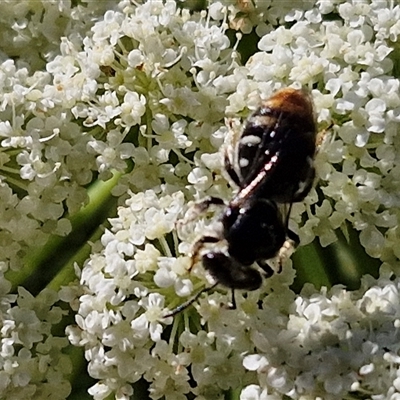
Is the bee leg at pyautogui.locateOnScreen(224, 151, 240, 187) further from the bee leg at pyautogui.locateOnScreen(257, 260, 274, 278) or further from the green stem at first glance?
the green stem

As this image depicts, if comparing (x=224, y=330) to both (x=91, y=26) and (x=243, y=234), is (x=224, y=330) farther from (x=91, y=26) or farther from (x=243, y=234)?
(x=91, y=26)

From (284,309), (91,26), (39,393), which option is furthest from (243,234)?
(91,26)

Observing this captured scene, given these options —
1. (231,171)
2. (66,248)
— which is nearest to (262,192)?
(231,171)

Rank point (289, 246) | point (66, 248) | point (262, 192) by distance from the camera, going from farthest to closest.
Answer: point (66, 248) < point (289, 246) < point (262, 192)

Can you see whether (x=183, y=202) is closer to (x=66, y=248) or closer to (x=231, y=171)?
(x=231, y=171)

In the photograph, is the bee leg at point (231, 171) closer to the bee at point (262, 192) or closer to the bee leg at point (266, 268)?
the bee at point (262, 192)

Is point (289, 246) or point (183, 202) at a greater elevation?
point (183, 202)
